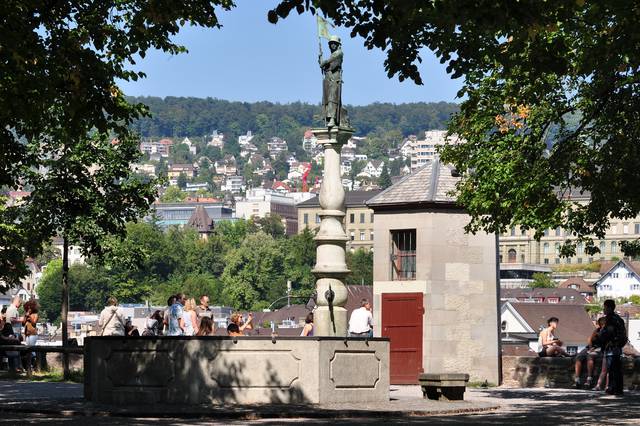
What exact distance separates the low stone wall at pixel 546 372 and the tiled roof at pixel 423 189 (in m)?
3.84

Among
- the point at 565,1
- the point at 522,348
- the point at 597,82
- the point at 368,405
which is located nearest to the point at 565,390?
the point at 597,82

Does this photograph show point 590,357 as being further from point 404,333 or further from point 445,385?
point 445,385

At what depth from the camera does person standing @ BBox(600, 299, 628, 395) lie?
87.5 feet

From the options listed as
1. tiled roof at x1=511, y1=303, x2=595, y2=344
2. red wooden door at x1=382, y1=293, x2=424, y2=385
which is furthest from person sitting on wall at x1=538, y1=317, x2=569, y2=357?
tiled roof at x1=511, y1=303, x2=595, y2=344

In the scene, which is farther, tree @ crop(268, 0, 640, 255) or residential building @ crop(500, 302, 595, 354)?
residential building @ crop(500, 302, 595, 354)

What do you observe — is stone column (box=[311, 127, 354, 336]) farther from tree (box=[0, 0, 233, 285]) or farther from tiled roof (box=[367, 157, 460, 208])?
tiled roof (box=[367, 157, 460, 208])

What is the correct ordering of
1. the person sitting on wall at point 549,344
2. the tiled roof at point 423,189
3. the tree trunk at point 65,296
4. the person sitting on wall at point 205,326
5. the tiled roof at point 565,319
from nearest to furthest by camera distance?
the person sitting on wall at point 205,326 → the person sitting on wall at point 549,344 → the tree trunk at point 65,296 → the tiled roof at point 423,189 → the tiled roof at point 565,319

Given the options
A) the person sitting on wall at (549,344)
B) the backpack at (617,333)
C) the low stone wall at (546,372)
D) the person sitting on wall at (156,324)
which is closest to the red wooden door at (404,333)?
the low stone wall at (546,372)

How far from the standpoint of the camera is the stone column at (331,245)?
24078 millimetres

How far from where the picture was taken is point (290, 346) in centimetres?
2216

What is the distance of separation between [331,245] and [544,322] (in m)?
127

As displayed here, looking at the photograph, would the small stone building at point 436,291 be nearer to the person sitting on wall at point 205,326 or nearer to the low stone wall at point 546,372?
the low stone wall at point 546,372

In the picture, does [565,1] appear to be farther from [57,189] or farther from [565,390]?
[57,189]

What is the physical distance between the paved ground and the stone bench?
0.90 ft
